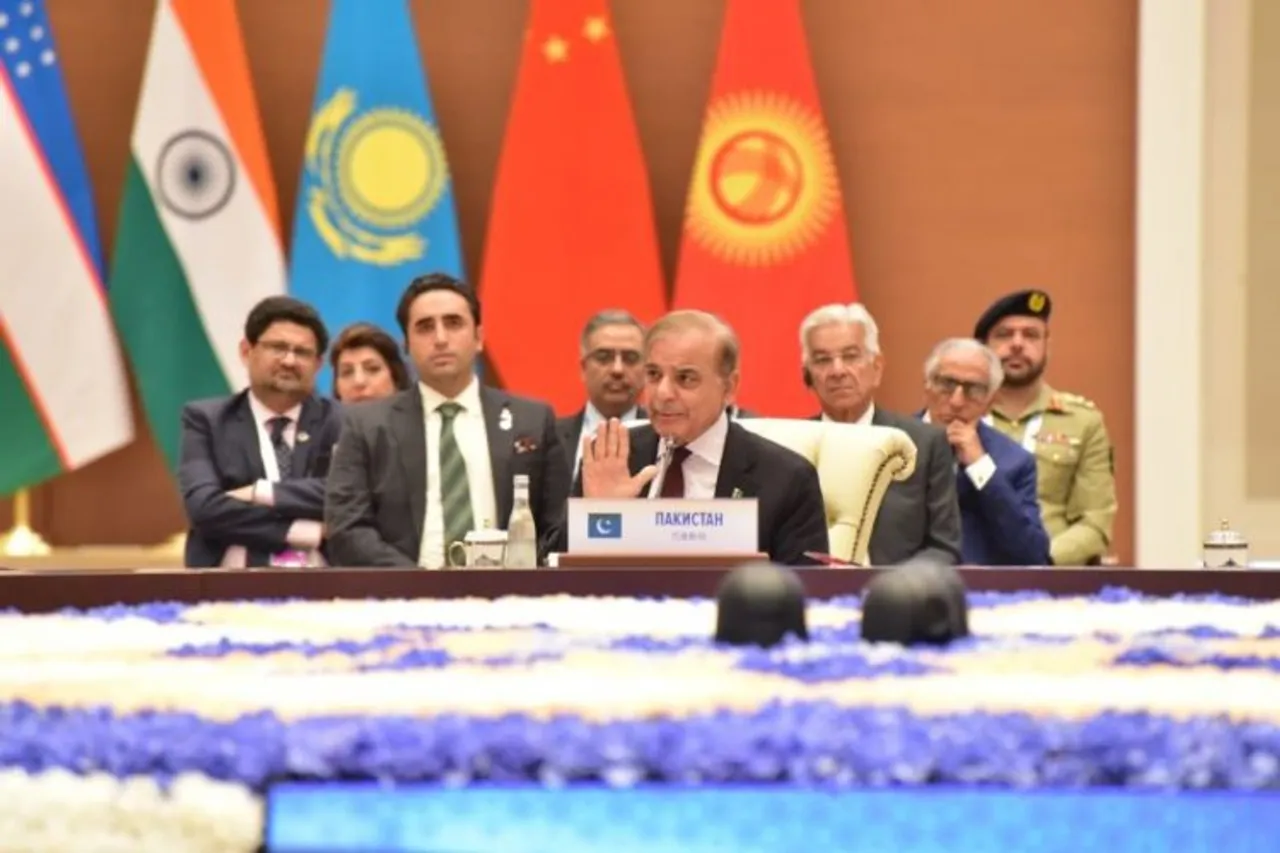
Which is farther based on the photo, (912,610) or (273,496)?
(273,496)

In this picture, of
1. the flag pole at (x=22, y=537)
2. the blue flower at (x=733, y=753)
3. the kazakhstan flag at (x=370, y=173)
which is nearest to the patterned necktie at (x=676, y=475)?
the blue flower at (x=733, y=753)

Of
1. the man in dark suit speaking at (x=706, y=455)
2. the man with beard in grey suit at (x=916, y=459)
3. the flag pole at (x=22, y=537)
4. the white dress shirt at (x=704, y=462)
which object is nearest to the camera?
the man in dark suit speaking at (x=706, y=455)

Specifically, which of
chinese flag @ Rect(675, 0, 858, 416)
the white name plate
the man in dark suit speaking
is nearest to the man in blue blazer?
the man in dark suit speaking

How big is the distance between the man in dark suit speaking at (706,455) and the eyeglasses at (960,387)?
1.00 metres

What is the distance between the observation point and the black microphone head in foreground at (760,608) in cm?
158

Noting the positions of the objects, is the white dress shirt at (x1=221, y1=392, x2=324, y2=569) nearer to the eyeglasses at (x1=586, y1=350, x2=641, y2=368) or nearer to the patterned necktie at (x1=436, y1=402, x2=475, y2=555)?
the patterned necktie at (x1=436, y1=402, x2=475, y2=555)

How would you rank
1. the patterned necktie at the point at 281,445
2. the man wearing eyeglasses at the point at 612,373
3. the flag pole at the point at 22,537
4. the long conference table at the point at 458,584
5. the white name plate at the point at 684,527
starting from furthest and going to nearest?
the flag pole at the point at 22,537
the man wearing eyeglasses at the point at 612,373
the patterned necktie at the point at 281,445
the white name plate at the point at 684,527
the long conference table at the point at 458,584

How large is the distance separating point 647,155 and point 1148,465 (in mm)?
2138

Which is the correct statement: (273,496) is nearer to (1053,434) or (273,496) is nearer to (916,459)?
(916,459)

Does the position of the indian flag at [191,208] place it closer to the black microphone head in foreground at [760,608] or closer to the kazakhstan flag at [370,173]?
the kazakhstan flag at [370,173]

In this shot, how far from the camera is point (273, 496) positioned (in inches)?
193

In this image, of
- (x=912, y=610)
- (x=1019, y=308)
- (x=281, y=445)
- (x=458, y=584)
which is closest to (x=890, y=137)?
(x=1019, y=308)

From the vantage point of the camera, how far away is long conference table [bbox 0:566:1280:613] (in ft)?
7.82

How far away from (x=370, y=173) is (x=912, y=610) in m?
5.70
